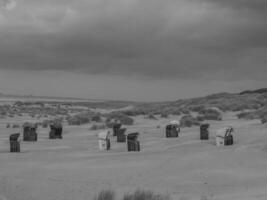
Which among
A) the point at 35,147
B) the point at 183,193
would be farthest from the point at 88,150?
the point at 183,193

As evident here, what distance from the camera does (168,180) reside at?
9859 millimetres

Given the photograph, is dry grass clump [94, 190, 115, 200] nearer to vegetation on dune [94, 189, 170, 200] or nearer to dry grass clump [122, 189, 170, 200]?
vegetation on dune [94, 189, 170, 200]

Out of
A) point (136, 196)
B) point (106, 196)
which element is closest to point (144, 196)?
point (136, 196)

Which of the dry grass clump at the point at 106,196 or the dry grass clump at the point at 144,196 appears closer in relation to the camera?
the dry grass clump at the point at 144,196

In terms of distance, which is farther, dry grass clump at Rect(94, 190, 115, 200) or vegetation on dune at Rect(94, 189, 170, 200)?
dry grass clump at Rect(94, 190, 115, 200)

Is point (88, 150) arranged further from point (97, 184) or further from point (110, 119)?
point (110, 119)

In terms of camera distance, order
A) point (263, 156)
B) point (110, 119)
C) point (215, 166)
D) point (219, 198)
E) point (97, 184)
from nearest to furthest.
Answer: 1. point (219, 198)
2. point (97, 184)
3. point (215, 166)
4. point (263, 156)
5. point (110, 119)

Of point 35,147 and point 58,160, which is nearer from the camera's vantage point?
point 58,160

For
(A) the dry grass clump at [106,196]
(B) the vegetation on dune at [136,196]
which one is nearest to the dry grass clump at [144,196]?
(B) the vegetation on dune at [136,196]

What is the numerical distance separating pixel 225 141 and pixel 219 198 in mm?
6883

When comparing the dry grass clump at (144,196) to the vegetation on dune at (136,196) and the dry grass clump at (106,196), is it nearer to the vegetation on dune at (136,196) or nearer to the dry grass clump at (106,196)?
the vegetation on dune at (136,196)

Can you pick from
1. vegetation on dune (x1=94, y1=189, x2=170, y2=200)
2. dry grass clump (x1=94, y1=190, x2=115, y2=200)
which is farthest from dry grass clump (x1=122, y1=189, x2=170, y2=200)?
dry grass clump (x1=94, y1=190, x2=115, y2=200)

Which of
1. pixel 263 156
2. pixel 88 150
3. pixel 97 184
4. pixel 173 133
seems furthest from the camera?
pixel 173 133

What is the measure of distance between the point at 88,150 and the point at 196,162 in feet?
17.9
